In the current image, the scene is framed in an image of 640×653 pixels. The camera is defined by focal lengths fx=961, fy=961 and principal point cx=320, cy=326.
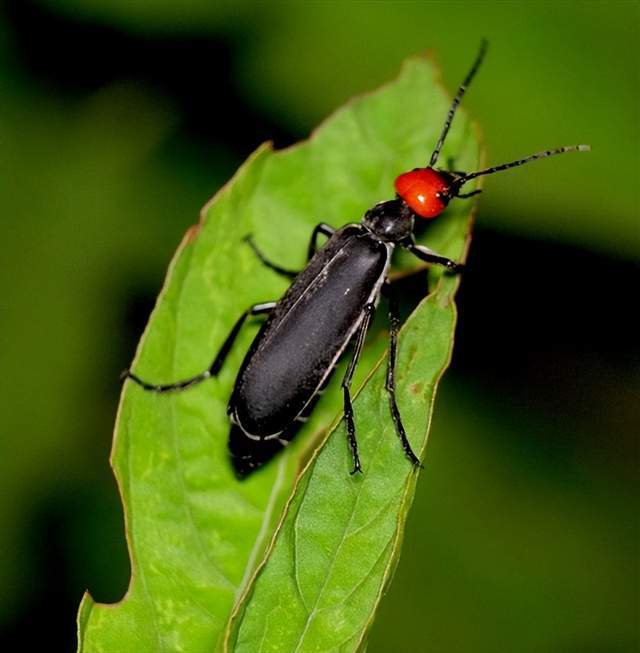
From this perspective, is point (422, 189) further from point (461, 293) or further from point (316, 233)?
point (461, 293)

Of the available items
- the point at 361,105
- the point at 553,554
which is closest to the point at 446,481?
the point at 553,554

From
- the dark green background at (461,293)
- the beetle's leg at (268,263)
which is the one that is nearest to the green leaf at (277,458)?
the beetle's leg at (268,263)

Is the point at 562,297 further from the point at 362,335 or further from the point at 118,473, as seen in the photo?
the point at 118,473

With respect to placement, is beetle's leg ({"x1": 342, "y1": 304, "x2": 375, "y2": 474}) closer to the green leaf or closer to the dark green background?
the green leaf

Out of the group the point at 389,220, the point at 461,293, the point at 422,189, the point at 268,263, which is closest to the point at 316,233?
the point at 268,263

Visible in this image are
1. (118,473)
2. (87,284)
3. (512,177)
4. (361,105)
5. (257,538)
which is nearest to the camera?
(118,473)

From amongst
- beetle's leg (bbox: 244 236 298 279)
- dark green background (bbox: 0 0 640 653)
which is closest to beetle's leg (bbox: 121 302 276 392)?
beetle's leg (bbox: 244 236 298 279)

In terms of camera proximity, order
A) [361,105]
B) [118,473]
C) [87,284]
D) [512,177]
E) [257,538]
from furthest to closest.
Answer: [87,284]
[512,177]
[361,105]
[257,538]
[118,473]
